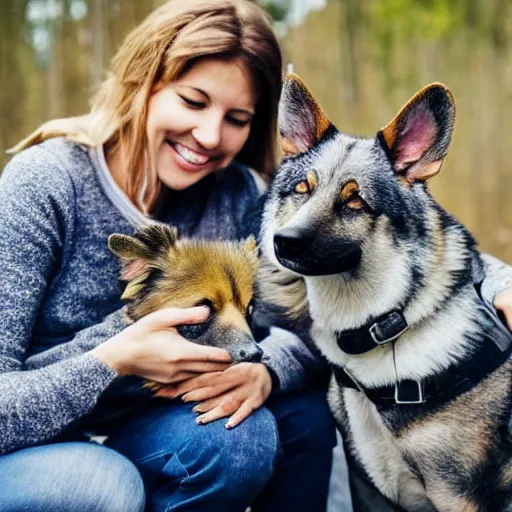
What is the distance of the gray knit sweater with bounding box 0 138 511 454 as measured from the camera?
1812 millimetres

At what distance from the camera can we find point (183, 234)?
2.38m

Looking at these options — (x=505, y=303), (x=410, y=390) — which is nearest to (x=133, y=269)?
(x=410, y=390)

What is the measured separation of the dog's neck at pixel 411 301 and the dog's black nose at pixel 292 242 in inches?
8.1

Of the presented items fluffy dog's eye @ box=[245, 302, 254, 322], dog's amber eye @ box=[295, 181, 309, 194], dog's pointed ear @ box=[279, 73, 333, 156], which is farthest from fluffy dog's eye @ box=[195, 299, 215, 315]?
dog's pointed ear @ box=[279, 73, 333, 156]

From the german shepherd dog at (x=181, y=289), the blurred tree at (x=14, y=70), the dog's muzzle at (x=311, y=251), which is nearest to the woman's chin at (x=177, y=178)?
the german shepherd dog at (x=181, y=289)

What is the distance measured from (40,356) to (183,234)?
2.00 ft

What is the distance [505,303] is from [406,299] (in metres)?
0.26

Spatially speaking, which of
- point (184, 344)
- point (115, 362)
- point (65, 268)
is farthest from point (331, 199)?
point (65, 268)

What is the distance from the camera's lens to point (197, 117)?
2.16m

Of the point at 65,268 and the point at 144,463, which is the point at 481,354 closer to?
the point at 144,463

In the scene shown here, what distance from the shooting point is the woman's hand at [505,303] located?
1.92 meters

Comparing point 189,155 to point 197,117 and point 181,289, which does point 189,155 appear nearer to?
point 197,117

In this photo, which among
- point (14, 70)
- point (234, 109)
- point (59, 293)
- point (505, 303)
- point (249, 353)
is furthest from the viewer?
point (14, 70)

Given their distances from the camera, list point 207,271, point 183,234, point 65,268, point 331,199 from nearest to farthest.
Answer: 1. point 331,199
2. point 207,271
3. point 65,268
4. point 183,234
